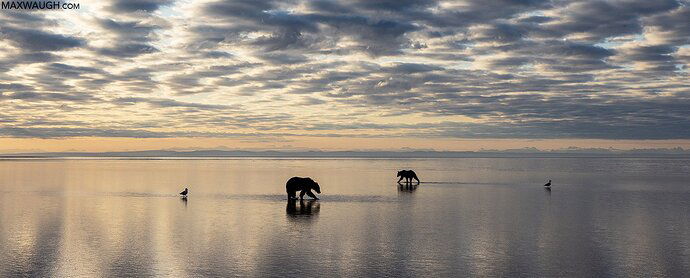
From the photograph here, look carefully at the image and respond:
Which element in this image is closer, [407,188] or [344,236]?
[344,236]

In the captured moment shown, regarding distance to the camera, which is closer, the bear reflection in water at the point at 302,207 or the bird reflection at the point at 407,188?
the bear reflection in water at the point at 302,207

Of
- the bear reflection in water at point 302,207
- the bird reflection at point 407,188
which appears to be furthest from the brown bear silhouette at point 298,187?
the bird reflection at point 407,188

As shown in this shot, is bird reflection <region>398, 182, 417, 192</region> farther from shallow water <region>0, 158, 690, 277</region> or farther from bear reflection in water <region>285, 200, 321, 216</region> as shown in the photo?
bear reflection in water <region>285, 200, 321, 216</region>

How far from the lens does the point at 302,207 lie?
114 ft

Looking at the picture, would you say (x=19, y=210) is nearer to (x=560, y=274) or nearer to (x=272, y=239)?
(x=272, y=239)

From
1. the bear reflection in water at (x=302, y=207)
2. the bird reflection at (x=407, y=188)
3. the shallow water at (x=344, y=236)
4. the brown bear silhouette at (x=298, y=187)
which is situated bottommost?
the shallow water at (x=344, y=236)

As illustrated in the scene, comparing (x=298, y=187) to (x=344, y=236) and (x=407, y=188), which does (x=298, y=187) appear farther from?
(x=344, y=236)

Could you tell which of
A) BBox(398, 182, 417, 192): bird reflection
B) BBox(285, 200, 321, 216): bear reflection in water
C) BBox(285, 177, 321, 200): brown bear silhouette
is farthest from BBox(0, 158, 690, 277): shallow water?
BBox(398, 182, 417, 192): bird reflection

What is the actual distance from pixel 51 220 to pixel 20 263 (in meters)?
11.1

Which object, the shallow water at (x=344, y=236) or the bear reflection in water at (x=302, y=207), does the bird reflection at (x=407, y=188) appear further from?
the bear reflection in water at (x=302, y=207)

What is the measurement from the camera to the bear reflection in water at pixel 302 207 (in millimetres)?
31555

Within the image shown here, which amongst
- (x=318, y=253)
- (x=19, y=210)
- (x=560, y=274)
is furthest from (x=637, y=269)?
(x=19, y=210)

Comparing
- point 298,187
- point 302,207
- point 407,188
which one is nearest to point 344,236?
point 302,207

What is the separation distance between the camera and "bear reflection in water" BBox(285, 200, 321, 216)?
31.6 m
